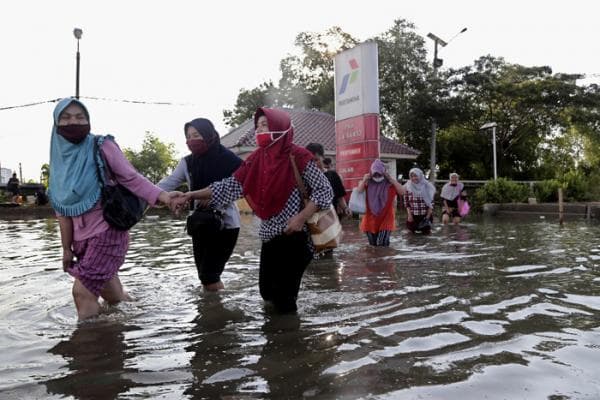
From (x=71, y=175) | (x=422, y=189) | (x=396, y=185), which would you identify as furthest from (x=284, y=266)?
(x=422, y=189)

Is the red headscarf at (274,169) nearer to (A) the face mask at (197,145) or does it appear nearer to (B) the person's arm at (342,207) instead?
(A) the face mask at (197,145)

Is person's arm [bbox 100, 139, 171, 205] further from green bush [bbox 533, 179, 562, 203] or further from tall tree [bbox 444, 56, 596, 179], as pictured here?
tall tree [bbox 444, 56, 596, 179]

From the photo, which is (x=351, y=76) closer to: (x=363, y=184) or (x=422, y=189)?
(x=422, y=189)

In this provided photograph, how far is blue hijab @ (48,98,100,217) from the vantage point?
395 centimetres

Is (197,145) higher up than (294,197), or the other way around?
(197,145)

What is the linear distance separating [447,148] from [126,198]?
108 feet

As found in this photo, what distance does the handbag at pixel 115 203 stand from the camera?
3.97 metres

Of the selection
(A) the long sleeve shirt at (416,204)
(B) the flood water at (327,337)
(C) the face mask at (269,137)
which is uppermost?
(C) the face mask at (269,137)

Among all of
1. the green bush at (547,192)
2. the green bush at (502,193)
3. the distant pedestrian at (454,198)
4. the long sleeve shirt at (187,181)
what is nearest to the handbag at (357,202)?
the long sleeve shirt at (187,181)

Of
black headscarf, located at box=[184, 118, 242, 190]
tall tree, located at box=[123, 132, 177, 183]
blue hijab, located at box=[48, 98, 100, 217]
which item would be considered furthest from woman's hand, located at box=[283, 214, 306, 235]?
tall tree, located at box=[123, 132, 177, 183]

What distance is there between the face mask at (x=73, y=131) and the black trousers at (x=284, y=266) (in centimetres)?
152

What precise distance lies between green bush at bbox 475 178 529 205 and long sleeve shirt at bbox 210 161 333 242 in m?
18.2

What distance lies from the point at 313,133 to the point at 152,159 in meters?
30.1

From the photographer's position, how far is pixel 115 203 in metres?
3.99
